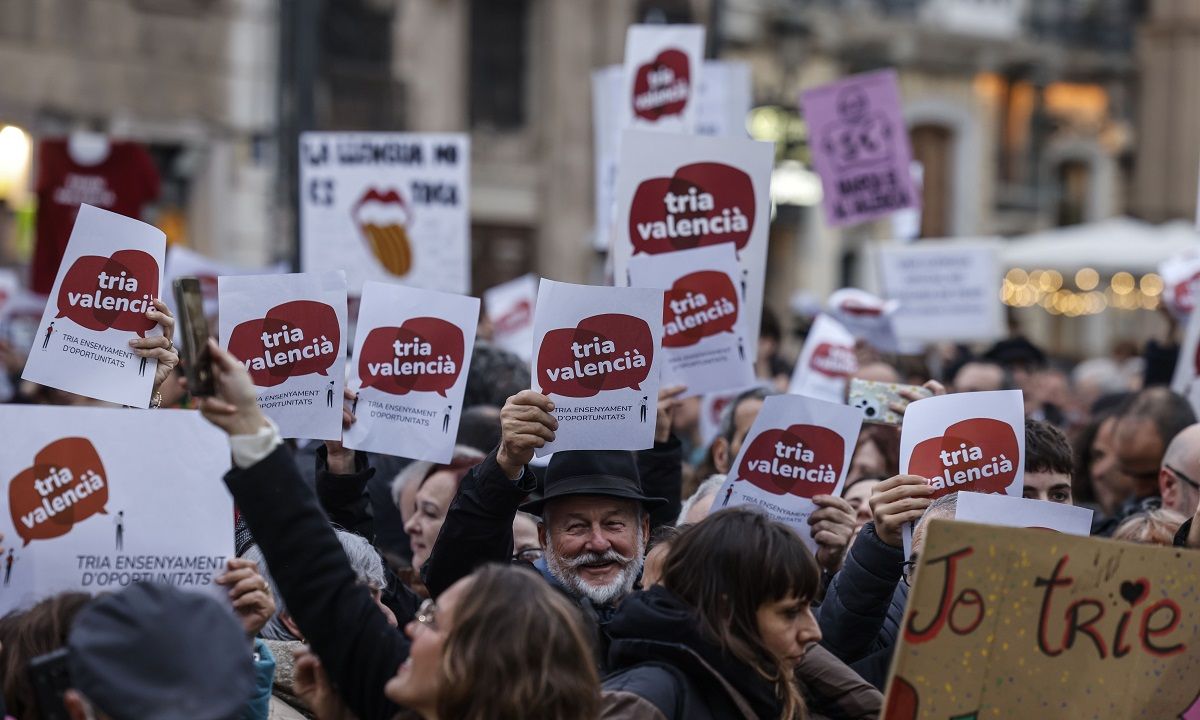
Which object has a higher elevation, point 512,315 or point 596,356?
point 596,356

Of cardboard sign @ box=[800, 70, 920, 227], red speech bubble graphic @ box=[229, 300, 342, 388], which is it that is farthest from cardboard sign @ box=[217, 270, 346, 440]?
A: cardboard sign @ box=[800, 70, 920, 227]

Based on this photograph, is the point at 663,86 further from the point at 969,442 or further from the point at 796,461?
the point at 969,442

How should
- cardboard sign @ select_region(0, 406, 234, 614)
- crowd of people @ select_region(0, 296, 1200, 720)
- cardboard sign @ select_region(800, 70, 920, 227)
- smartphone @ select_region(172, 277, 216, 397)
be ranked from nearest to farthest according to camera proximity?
crowd of people @ select_region(0, 296, 1200, 720), smartphone @ select_region(172, 277, 216, 397), cardboard sign @ select_region(0, 406, 234, 614), cardboard sign @ select_region(800, 70, 920, 227)

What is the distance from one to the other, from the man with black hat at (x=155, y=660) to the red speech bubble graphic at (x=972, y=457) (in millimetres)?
2458

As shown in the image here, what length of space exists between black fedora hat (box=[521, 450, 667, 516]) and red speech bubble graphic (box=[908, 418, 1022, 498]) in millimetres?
767

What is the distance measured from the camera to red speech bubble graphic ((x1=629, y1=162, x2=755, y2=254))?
6.32 m

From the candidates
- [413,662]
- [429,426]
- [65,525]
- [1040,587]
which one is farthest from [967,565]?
[429,426]

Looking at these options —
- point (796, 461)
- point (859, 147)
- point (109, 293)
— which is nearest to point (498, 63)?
point (859, 147)

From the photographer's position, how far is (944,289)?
11.7 m

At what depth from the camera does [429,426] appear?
17.2 feet

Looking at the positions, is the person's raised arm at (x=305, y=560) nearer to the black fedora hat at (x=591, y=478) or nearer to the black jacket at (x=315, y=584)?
the black jacket at (x=315, y=584)

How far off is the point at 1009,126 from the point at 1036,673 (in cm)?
2935

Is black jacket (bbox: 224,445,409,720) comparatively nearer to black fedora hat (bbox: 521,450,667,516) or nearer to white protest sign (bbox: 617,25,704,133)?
black fedora hat (bbox: 521,450,667,516)

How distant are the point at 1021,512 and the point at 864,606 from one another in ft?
1.42
